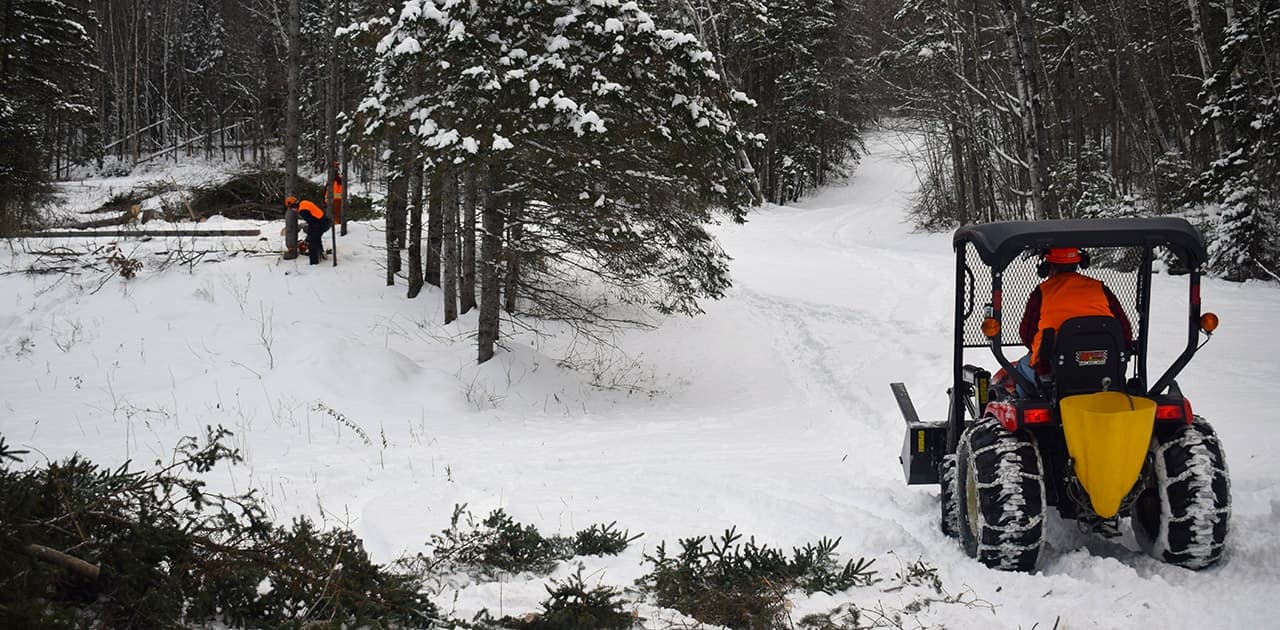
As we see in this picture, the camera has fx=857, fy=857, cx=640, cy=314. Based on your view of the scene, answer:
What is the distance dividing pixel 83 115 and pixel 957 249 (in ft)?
72.7

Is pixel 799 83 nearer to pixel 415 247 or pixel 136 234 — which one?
pixel 415 247

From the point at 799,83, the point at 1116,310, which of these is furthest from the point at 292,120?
the point at 799,83

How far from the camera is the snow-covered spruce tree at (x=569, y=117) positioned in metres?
10.4

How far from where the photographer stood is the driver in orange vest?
16.1 feet

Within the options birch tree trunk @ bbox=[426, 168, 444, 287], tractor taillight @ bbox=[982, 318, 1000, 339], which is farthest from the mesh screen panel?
birch tree trunk @ bbox=[426, 168, 444, 287]

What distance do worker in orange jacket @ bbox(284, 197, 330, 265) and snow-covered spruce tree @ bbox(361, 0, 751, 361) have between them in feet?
19.4

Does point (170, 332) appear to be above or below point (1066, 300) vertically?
below

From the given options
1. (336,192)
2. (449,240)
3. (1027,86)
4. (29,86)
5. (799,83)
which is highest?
(799,83)

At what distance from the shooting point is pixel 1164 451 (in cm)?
454

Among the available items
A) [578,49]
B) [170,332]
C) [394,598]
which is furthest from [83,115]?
[394,598]

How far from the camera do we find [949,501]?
5.39m

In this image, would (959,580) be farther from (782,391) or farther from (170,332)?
(170,332)

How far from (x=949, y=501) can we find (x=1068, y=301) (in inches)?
56.3

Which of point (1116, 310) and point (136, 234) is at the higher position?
point (136, 234)
